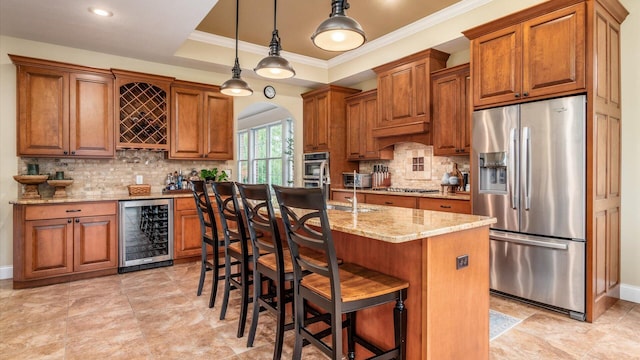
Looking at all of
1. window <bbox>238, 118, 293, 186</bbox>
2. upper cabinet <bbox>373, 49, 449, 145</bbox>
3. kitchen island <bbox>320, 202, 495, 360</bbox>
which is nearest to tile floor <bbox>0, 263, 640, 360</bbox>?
kitchen island <bbox>320, 202, 495, 360</bbox>

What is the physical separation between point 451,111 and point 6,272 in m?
5.52

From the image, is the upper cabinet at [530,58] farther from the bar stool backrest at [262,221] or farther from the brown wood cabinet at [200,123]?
the brown wood cabinet at [200,123]

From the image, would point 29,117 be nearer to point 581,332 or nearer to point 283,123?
point 283,123

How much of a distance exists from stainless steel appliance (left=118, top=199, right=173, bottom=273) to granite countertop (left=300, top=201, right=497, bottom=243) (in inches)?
114

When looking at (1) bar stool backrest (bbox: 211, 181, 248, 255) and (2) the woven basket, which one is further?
(2) the woven basket

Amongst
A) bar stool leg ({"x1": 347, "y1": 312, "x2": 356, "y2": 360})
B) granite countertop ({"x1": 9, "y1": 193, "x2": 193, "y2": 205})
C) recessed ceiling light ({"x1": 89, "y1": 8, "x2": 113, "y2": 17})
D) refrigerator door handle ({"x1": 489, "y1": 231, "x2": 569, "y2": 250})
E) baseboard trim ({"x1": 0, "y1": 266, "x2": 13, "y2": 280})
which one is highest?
recessed ceiling light ({"x1": 89, "y1": 8, "x2": 113, "y2": 17})

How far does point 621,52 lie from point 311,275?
3504 millimetres

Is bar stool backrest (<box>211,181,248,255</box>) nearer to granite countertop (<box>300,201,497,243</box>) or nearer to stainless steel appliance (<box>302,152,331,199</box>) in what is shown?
granite countertop (<box>300,201,497,243</box>)

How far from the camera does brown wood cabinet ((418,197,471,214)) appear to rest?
12.1 feet

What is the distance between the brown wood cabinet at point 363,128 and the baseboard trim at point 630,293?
3.12 m

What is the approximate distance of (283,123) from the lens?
8.27m

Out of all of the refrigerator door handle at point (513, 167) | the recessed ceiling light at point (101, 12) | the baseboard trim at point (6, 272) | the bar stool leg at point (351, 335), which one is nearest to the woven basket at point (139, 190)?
the baseboard trim at point (6, 272)

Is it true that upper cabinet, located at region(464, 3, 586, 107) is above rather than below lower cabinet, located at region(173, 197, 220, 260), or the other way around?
above

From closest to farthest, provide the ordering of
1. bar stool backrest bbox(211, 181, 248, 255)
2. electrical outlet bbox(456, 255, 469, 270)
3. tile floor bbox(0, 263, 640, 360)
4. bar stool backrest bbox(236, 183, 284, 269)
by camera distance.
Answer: electrical outlet bbox(456, 255, 469, 270) < bar stool backrest bbox(236, 183, 284, 269) < tile floor bbox(0, 263, 640, 360) < bar stool backrest bbox(211, 181, 248, 255)
